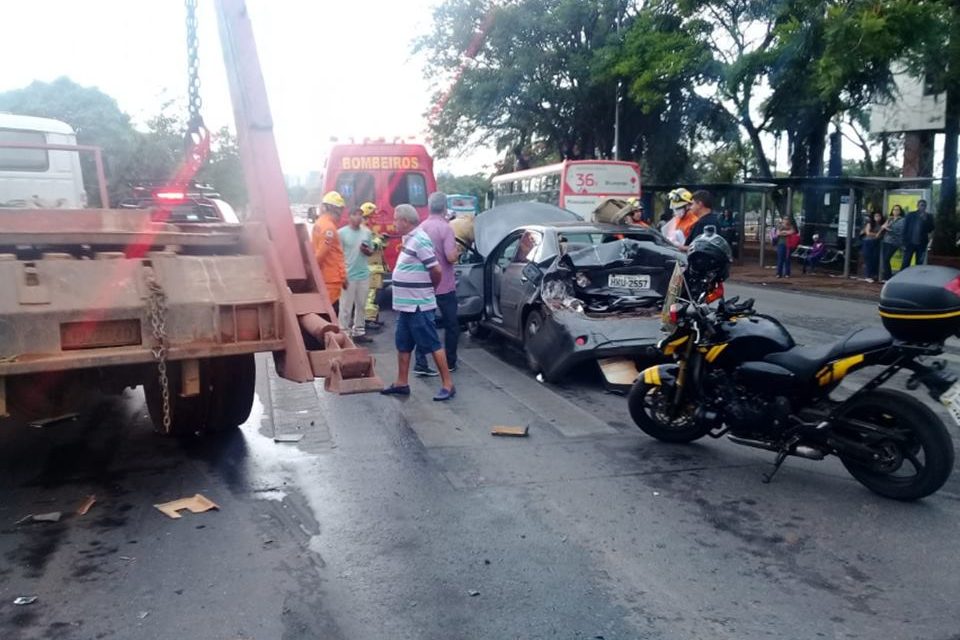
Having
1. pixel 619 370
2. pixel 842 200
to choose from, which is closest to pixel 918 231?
pixel 842 200

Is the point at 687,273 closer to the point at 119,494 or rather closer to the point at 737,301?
the point at 737,301

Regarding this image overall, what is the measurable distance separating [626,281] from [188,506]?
4.75 m

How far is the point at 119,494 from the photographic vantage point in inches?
206

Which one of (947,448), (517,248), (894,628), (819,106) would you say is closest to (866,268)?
(819,106)

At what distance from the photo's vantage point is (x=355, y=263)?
1053cm

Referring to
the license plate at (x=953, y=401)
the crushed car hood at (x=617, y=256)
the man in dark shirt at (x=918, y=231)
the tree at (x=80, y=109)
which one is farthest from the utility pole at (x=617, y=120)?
the license plate at (x=953, y=401)

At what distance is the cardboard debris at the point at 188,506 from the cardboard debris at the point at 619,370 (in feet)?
12.9

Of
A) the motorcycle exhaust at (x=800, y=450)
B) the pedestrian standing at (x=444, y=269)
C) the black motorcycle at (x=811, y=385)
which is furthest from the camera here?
the pedestrian standing at (x=444, y=269)

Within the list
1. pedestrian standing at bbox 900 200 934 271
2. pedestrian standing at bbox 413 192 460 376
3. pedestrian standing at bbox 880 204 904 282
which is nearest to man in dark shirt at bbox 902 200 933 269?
pedestrian standing at bbox 900 200 934 271

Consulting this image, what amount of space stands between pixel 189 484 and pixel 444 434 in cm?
188

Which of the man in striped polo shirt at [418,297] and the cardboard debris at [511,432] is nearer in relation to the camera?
the cardboard debris at [511,432]

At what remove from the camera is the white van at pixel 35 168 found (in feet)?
30.3

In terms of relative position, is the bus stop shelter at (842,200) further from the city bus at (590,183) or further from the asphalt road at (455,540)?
the asphalt road at (455,540)

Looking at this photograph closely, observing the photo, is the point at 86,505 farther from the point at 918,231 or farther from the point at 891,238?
the point at 891,238
